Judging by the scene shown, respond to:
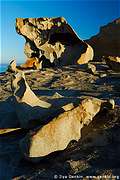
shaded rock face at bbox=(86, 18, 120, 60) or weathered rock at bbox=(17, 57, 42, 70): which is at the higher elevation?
shaded rock face at bbox=(86, 18, 120, 60)

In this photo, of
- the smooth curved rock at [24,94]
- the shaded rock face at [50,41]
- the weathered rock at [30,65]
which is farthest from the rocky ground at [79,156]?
the shaded rock face at [50,41]

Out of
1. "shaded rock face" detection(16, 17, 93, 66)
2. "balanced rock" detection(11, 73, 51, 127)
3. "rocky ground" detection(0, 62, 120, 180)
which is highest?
"shaded rock face" detection(16, 17, 93, 66)

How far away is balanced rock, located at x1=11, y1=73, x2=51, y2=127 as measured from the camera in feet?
15.2

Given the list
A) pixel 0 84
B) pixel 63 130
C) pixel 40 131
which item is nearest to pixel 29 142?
pixel 40 131

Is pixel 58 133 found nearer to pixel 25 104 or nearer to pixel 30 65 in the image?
pixel 25 104

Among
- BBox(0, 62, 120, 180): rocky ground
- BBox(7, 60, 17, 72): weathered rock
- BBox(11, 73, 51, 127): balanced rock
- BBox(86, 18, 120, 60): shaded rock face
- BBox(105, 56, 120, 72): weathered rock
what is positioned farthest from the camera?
BBox(86, 18, 120, 60): shaded rock face

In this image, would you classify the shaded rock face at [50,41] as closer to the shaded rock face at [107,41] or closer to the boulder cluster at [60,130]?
the shaded rock face at [107,41]

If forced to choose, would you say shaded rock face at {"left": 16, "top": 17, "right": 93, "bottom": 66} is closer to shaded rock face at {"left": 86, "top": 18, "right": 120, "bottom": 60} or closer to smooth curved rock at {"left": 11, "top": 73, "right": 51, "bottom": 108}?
shaded rock face at {"left": 86, "top": 18, "right": 120, "bottom": 60}

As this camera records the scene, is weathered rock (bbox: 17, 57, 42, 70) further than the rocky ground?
Yes

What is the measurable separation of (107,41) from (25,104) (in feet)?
24.9

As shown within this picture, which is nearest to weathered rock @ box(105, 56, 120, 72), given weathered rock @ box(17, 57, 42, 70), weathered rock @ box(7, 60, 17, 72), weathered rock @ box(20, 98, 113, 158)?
weathered rock @ box(17, 57, 42, 70)

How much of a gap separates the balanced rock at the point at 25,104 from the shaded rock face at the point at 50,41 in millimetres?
5395

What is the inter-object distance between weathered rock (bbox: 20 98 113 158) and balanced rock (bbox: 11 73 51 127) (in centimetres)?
51

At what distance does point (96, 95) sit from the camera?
6.31m
